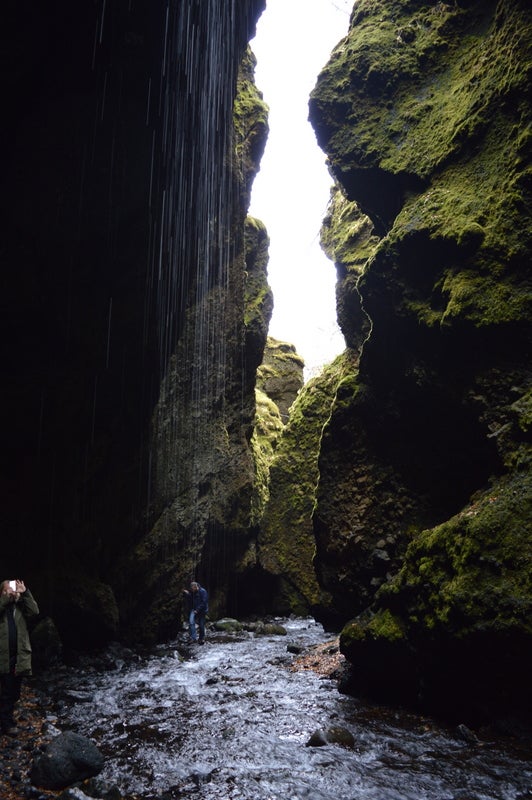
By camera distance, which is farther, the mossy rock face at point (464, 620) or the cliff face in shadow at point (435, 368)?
the cliff face in shadow at point (435, 368)

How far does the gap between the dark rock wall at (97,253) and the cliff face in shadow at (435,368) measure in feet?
14.2

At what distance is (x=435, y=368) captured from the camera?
9.41 meters

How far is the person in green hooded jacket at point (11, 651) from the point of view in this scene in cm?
588

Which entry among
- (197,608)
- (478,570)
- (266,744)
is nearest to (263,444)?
(197,608)

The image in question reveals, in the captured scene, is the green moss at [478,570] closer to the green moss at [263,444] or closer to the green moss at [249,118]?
the green moss at [249,118]

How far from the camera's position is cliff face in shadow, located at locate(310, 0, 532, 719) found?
6426 mm

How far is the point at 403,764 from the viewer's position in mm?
5223

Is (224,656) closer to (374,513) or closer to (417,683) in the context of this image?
(374,513)

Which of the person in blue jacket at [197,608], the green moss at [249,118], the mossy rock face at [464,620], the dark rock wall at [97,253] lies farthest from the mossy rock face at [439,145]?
the person in blue jacket at [197,608]

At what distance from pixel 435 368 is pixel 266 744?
21.9 feet

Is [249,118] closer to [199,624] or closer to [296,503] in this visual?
[296,503]

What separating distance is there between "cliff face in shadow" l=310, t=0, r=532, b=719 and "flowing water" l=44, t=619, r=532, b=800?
861 millimetres

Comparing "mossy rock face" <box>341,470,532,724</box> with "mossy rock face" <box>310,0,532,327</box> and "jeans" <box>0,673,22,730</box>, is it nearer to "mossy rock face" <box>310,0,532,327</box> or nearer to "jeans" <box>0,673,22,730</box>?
"mossy rock face" <box>310,0,532,327</box>

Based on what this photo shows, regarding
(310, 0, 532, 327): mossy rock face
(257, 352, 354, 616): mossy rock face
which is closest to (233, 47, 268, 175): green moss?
(310, 0, 532, 327): mossy rock face
